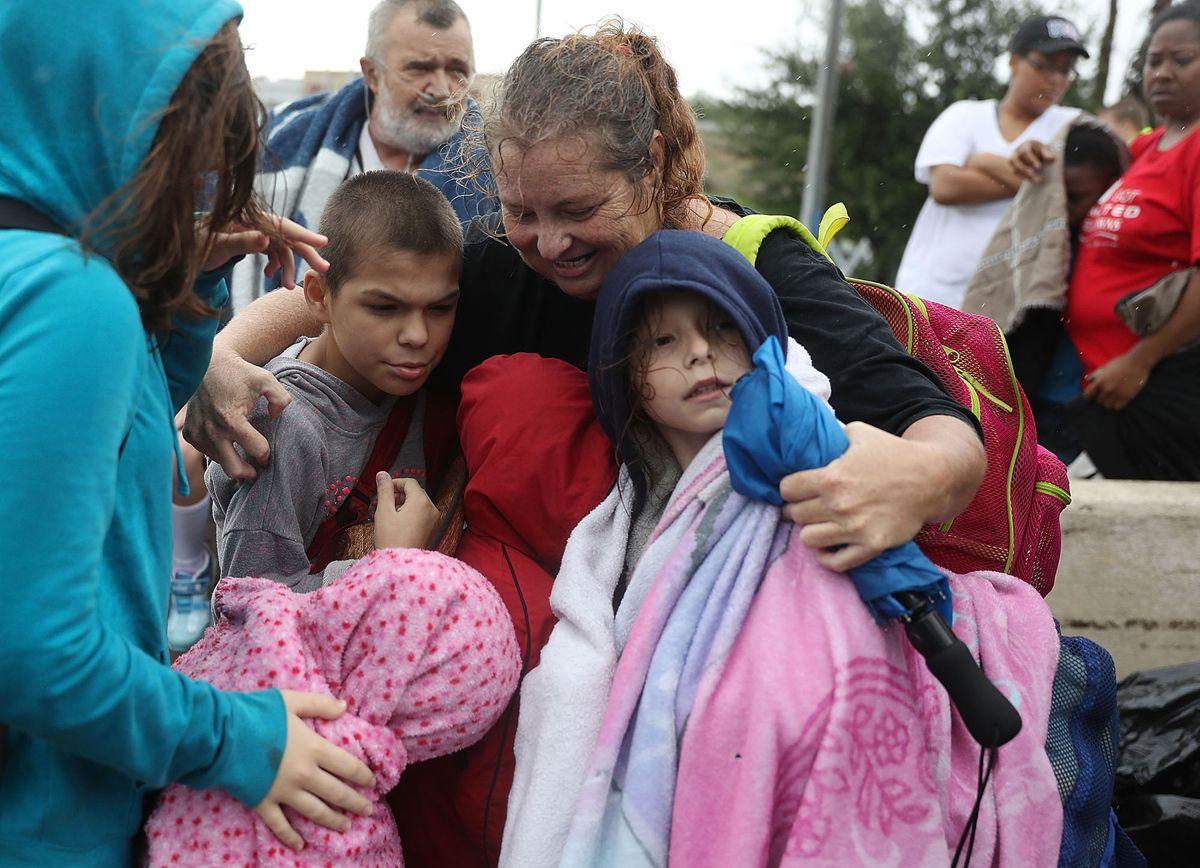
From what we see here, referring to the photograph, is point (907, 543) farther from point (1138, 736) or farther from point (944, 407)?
point (1138, 736)

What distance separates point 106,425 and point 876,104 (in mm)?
16553

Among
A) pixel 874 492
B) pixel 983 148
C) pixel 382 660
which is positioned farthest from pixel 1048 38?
pixel 382 660

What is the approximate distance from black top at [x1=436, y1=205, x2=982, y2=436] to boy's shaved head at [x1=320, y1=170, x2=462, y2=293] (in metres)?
0.15

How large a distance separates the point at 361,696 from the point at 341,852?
0.71ft

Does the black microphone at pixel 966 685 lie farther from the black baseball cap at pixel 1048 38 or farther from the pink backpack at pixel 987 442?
the black baseball cap at pixel 1048 38

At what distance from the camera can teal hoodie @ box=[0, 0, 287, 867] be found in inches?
51.7

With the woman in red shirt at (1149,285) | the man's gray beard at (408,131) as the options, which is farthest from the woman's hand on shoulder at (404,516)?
the woman in red shirt at (1149,285)

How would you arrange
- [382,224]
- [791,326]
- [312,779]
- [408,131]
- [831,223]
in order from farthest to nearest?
1. [408,131]
2. [831,223]
3. [382,224]
4. [791,326]
5. [312,779]

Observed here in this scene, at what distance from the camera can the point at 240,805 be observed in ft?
5.27

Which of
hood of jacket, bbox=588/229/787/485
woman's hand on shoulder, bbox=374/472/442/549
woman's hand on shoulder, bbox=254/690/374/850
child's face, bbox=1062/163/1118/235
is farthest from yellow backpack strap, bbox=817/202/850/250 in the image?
child's face, bbox=1062/163/1118/235

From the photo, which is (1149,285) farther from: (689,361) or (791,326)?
(689,361)

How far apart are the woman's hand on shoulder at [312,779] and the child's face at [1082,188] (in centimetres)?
369

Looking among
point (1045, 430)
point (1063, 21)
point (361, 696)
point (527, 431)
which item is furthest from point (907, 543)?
point (1063, 21)

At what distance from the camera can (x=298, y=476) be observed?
2.20 metres
